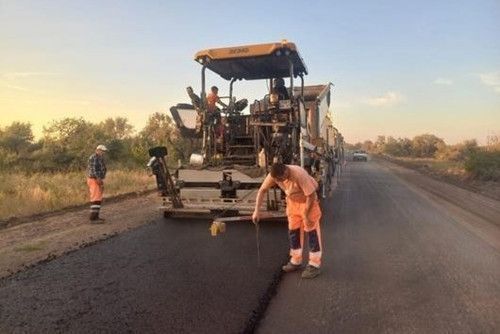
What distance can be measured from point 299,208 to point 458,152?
52.3 meters

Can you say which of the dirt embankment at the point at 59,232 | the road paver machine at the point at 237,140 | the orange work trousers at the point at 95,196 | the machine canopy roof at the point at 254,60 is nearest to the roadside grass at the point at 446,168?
the machine canopy roof at the point at 254,60

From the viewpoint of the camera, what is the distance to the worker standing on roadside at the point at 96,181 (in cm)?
979

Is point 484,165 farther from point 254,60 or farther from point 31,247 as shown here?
point 31,247

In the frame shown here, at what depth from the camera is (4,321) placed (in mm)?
Answer: 4246

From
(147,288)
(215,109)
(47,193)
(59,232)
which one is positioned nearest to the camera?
(147,288)

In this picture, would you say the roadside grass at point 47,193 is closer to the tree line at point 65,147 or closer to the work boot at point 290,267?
the tree line at point 65,147

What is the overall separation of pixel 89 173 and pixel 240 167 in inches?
120

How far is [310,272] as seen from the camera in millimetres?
5672

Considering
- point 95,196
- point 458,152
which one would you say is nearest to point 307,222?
point 95,196

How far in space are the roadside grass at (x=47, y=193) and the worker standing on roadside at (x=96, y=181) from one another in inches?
71.6

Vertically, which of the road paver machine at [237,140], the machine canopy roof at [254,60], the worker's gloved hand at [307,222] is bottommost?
the worker's gloved hand at [307,222]

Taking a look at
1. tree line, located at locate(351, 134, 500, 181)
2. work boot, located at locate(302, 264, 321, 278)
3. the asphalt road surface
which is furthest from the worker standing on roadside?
tree line, located at locate(351, 134, 500, 181)

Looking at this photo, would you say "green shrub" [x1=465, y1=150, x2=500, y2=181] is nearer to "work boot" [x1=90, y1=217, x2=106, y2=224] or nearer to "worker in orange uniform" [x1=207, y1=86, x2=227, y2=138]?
"worker in orange uniform" [x1=207, y1=86, x2=227, y2=138]

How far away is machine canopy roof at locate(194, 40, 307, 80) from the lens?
9258mm
